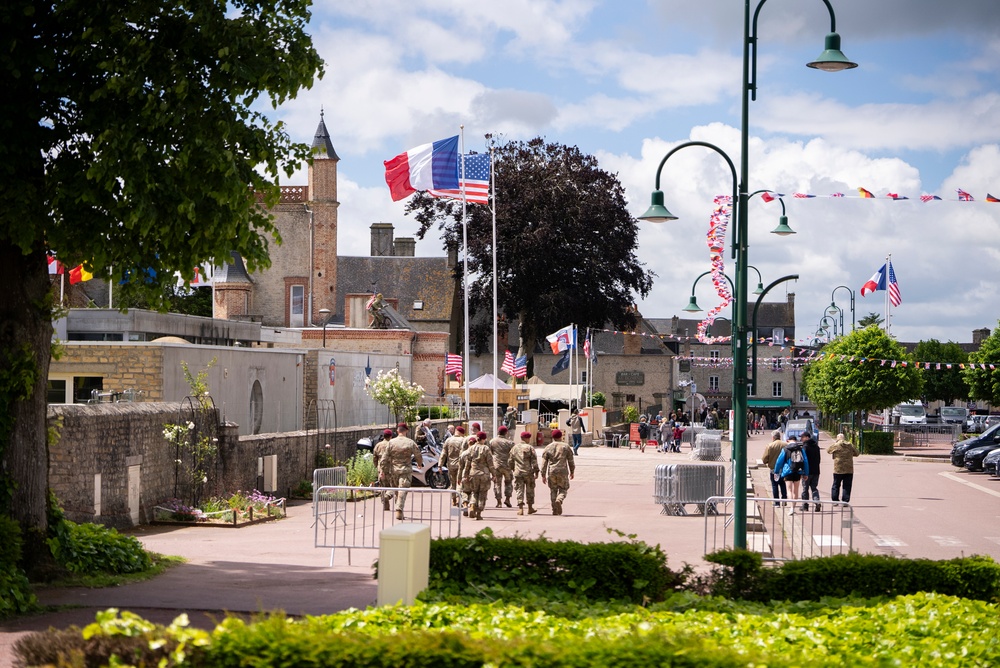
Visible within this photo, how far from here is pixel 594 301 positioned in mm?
58719

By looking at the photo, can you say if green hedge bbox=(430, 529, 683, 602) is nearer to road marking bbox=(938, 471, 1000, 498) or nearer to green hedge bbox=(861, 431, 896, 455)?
road marking bbox=(938, 471, 1000, 498)

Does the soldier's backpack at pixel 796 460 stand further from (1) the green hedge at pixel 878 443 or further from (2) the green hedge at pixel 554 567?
(1) the green hedge at pixel 878 443

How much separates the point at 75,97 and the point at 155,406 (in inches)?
349

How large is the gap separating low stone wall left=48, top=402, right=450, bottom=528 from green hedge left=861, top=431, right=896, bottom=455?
33.5 meters

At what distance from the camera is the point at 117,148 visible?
11.3 m

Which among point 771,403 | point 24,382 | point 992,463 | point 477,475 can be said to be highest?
point 24,382

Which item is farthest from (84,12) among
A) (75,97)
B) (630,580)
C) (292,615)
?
(630,580)

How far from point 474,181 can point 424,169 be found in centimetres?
161

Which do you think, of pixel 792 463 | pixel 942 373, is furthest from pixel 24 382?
pixel 942 373

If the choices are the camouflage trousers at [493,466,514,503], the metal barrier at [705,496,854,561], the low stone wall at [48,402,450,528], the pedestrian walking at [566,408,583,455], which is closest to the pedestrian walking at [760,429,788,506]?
the metal barrier at [705,496,854,561]

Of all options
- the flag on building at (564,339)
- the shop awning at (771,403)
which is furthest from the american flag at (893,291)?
the shop awning at (771,403)

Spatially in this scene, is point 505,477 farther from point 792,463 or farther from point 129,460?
point 129,460

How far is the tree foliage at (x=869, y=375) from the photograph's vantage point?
51.4m

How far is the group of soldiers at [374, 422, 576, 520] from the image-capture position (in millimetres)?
21016
